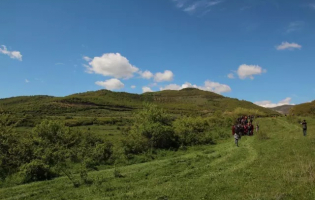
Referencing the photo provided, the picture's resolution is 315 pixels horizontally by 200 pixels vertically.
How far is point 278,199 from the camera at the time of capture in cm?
1020

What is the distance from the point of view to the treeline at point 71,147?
990 inches

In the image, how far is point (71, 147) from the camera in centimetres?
3753

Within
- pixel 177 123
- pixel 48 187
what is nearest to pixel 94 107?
pixel 177 123

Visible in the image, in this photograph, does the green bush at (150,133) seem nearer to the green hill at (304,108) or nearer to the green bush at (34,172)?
the green bush at (34,172)

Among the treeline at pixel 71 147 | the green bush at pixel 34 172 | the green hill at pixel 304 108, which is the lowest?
the green bush at pixel 34 172

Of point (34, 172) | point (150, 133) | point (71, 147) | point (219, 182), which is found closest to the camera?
point (219, 182)

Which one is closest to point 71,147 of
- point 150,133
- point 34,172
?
point 150,133

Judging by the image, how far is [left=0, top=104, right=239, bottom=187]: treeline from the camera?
25156 millimetres

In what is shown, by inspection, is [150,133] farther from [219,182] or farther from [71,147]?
[219,182]

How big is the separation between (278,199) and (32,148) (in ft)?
87.1

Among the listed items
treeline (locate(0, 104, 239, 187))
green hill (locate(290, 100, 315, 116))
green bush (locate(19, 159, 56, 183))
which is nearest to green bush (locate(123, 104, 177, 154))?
treeline (locate(0, 104, 239, 187))

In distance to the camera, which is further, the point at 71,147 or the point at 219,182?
the point at 71,147

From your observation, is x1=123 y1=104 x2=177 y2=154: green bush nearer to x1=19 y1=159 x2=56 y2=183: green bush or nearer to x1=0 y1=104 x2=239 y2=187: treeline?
x1=0 y1=104 x2=239 y2=187: treeline

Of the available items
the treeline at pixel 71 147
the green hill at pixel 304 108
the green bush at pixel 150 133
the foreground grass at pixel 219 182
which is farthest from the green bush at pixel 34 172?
the green hill at pixel 304 108
